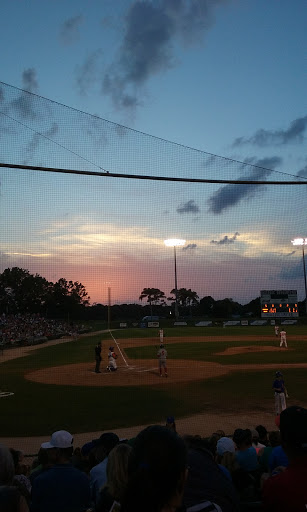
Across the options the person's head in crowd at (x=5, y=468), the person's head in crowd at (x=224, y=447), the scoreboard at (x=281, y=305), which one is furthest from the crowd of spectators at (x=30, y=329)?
the person's head in crowd at (x=5, y=468)

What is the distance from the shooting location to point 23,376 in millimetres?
20812

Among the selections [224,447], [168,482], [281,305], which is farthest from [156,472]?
[281,305]

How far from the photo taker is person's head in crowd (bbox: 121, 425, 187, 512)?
1.51 m

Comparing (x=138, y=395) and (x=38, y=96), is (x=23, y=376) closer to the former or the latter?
(x=138, y=395)

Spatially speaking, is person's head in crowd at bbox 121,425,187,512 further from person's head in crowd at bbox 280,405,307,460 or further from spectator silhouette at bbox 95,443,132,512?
person's head in crowd at bbox 280,405,307,460

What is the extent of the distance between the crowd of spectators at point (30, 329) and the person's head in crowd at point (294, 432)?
120 feet

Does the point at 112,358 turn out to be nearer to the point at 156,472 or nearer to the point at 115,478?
the point at 115,478

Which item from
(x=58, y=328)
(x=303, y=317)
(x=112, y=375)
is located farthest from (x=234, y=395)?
(x=303, y=317)

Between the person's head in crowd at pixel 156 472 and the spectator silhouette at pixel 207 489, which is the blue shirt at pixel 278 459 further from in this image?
the person's head in crowd at pixel 156 472

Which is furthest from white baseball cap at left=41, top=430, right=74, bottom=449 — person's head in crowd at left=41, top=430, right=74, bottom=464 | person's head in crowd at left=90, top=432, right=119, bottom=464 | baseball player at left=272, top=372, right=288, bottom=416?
baseball player at left=272, top=372, right=288, bottom=416

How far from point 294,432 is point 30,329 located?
50096mm

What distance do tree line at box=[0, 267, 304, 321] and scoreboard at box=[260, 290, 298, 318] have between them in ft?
30.4

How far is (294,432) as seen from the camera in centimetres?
223

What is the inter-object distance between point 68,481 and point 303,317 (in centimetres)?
6602
